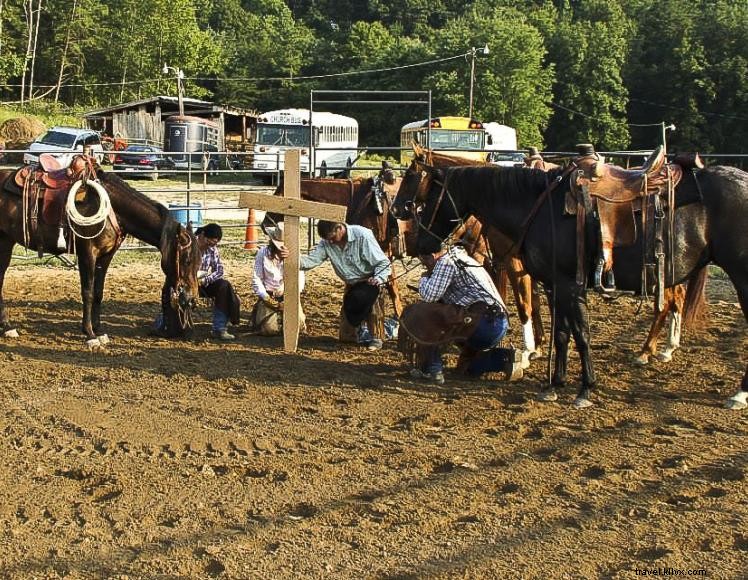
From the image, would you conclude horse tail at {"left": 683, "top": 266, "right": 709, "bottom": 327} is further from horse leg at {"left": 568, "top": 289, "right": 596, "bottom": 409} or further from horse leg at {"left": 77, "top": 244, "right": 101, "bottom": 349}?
horse leg at {"left": 77, "top": 244, "right": 101, "bottom": 349}

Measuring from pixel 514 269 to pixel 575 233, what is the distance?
1194 mm

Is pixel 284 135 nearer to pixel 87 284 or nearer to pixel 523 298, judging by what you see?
pixel 87 284

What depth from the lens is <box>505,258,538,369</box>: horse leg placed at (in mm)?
7359

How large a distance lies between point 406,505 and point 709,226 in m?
3.28

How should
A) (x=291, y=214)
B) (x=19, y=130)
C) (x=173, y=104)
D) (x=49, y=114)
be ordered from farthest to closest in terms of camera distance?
(x=49, y=114) < (x=173, y=104) < (x=19, y=130) < (x=291, y=214)

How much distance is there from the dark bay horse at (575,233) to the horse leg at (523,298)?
2.77ft

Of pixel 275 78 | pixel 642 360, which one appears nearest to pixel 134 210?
pixel 642 360

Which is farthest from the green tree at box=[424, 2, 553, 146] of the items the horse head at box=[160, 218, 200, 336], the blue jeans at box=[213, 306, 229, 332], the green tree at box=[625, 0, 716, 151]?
the horse head at box=[160, 218, 200, 336]

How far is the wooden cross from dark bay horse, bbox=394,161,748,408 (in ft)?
4.39

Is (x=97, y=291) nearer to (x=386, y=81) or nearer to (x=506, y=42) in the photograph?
(x=506, y=42)

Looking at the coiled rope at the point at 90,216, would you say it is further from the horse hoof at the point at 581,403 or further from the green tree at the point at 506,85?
the green tree at the point at 506,85

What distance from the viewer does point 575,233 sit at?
6.30 metres

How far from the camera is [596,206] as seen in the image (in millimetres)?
6258

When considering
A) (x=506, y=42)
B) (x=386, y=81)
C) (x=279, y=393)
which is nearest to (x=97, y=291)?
(x=279, y=393)
